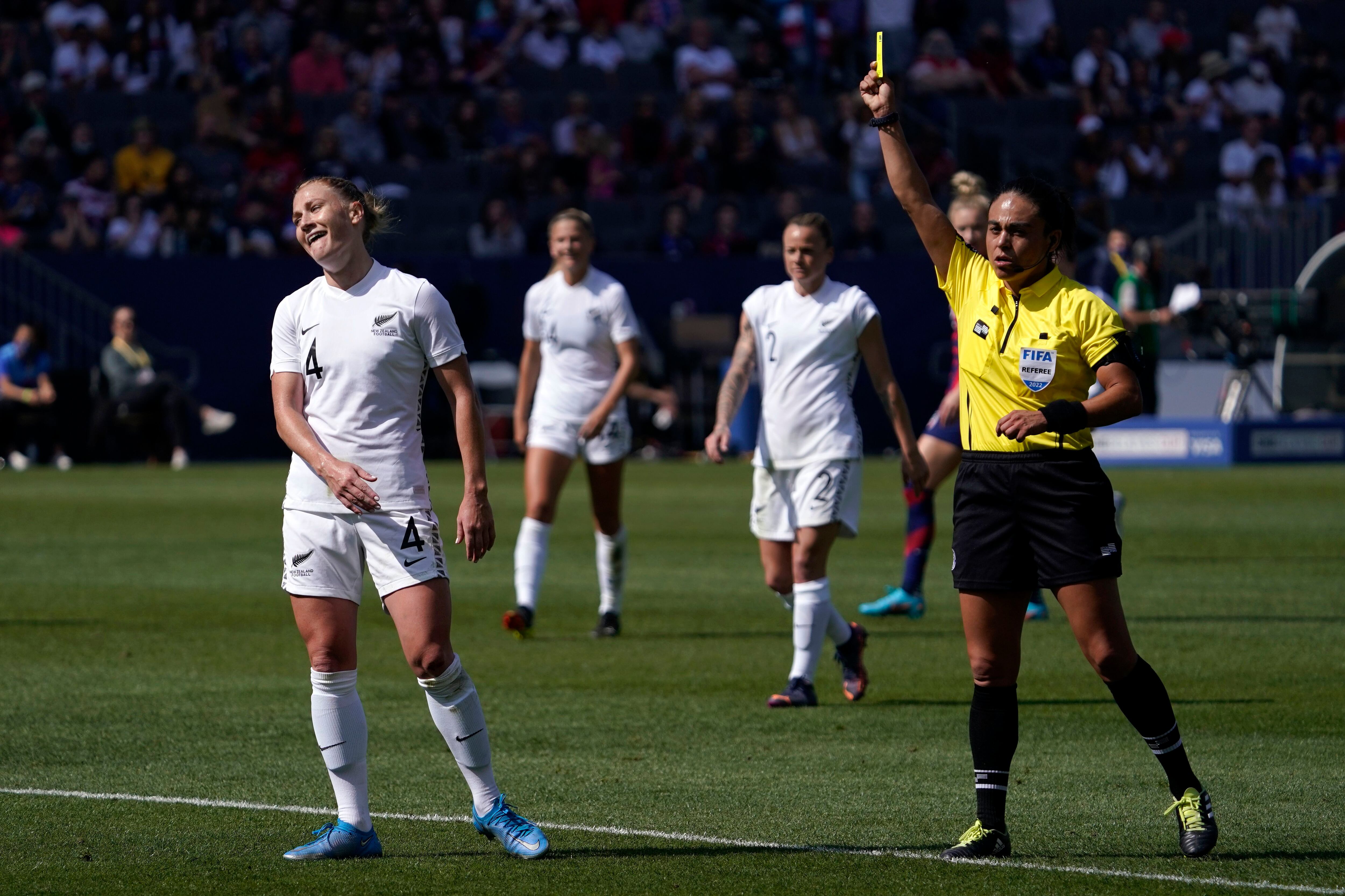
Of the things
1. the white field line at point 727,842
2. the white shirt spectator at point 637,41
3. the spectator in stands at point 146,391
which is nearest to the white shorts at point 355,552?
the white field line at point 727,842

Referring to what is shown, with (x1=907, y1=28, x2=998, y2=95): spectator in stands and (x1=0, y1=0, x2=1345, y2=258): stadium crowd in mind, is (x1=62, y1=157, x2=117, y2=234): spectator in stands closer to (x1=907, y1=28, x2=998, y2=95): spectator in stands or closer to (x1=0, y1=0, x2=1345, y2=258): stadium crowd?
(x1=0, y1=0, x2=1345, y2=258): stadium crowd

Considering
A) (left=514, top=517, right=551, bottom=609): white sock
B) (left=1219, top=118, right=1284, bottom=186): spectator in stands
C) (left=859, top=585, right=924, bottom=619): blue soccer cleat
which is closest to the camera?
(left=514, top=517, right=551, bottom=609): white sock

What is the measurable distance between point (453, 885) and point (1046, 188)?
272cm

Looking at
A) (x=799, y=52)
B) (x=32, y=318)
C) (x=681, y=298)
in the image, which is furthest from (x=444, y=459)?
(x=799, y=52)

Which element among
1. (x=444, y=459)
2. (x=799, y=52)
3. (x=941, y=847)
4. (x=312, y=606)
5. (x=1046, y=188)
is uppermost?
(x=799, y=52)

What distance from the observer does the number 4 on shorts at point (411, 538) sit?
5781 millimetres

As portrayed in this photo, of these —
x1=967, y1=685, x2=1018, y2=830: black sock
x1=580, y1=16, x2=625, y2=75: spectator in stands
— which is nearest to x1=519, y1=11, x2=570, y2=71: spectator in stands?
x1=580, y1=16, x2=625, y2=75: spectator in stands

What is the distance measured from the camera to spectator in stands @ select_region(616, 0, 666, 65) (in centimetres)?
3216

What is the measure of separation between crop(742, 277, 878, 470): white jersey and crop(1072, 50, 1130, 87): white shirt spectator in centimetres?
2453

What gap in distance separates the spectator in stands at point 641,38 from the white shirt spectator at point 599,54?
320 millimetres

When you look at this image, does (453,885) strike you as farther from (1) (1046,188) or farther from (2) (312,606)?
(1) (1046,188)

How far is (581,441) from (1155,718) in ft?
19.8

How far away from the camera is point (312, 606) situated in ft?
19.0

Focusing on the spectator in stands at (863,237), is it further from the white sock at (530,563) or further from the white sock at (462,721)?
the white sock at (462,721)
